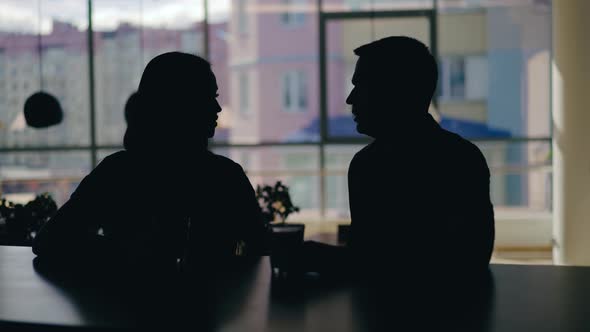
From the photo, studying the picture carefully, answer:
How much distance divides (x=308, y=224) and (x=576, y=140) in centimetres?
287

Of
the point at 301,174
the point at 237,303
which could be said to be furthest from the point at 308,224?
the point at 237,303

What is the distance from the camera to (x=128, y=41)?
8.29 metres

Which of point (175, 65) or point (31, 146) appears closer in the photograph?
point (175, 65)

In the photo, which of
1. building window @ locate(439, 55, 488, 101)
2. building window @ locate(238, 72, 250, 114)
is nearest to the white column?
building window @ locate(439, 55, 488, 101)

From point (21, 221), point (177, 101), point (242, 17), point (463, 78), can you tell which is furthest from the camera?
point (242, 17)

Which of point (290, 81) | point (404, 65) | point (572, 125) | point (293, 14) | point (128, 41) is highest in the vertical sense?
point (293, 14)

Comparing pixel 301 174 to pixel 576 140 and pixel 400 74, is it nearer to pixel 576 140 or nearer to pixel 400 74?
pixel 576 140

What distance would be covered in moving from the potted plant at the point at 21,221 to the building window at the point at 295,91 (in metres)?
5.36

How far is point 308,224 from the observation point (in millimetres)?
7766

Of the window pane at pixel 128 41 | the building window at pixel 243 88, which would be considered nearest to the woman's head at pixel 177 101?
the window pane at pixel 128 41

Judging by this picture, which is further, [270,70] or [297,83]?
[270,70]

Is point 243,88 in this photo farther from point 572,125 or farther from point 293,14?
point 572,125

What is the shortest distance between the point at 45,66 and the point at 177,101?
Result: 22.3ft

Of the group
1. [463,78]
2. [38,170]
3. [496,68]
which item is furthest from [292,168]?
[38,170]
